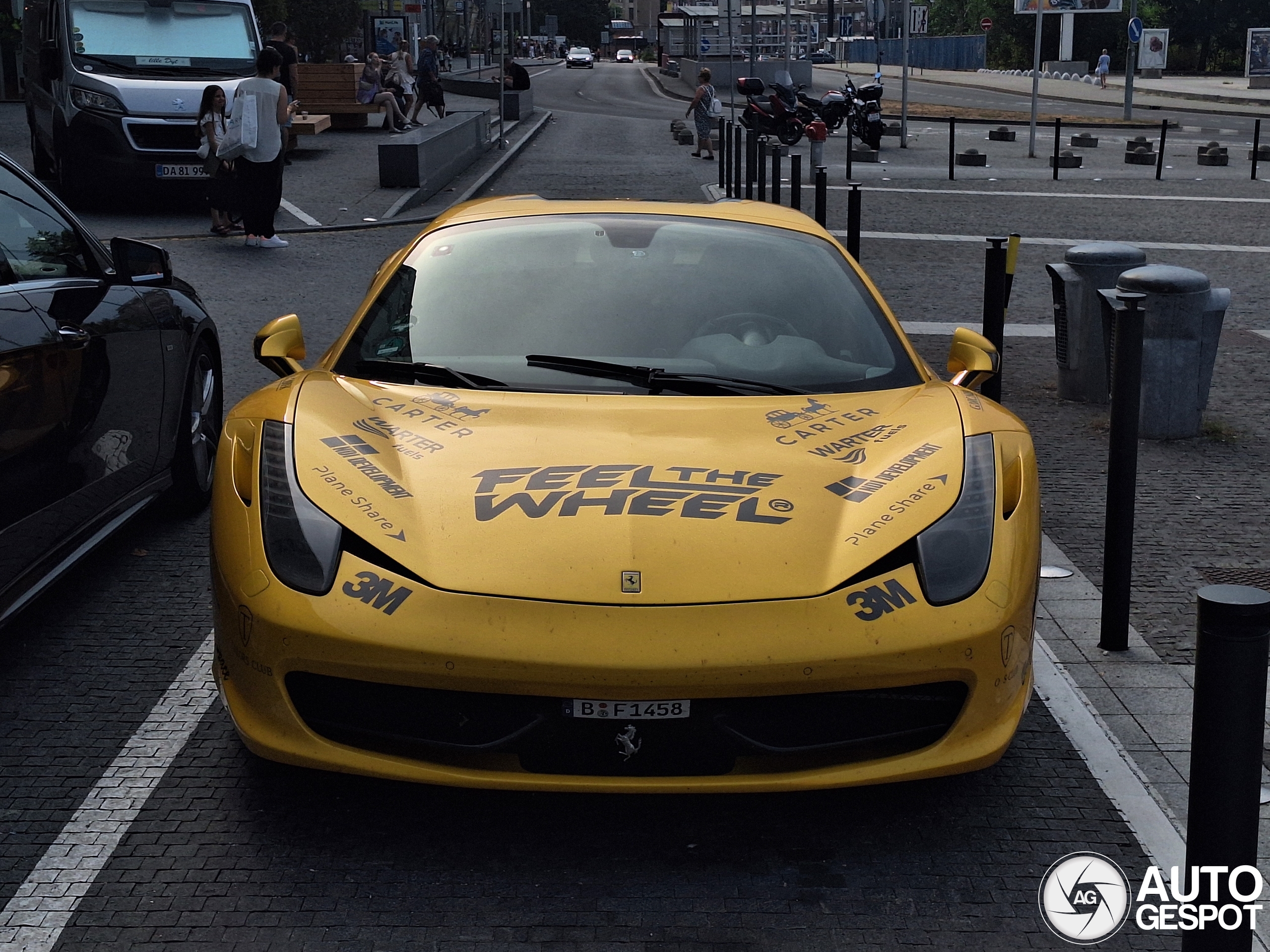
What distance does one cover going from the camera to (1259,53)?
58.6 meters

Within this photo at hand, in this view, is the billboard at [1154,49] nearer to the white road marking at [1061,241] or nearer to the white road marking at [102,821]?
the white road marking at [1061,241]

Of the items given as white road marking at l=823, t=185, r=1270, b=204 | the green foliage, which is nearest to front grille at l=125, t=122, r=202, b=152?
white road marking at l=823, t=185, r=1270, b=204

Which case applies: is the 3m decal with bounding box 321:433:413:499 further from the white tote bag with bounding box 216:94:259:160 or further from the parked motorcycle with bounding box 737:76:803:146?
the parked motorcycle with bounding box 737:76:803:146

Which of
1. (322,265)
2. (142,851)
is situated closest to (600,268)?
(142,851)

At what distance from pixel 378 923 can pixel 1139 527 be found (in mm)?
4090

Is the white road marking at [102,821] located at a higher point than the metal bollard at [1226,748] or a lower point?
lower

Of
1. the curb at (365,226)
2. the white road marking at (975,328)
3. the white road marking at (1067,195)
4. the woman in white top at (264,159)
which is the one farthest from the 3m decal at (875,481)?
the white road marking at (1067,195)

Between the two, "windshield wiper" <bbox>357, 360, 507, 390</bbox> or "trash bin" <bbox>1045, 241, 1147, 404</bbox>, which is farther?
Answer: "trash bin" <bbox>1045, 241, 1147, 404</bbox>

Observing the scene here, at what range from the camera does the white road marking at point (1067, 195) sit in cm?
2039

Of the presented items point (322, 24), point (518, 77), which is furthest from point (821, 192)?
point (322, 24)

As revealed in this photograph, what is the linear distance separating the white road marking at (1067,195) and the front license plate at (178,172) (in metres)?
9.08

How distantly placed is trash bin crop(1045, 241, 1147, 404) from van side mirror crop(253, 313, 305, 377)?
4.91 metres

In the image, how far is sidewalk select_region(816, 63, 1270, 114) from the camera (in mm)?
50688

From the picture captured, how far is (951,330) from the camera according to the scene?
34.6ft
